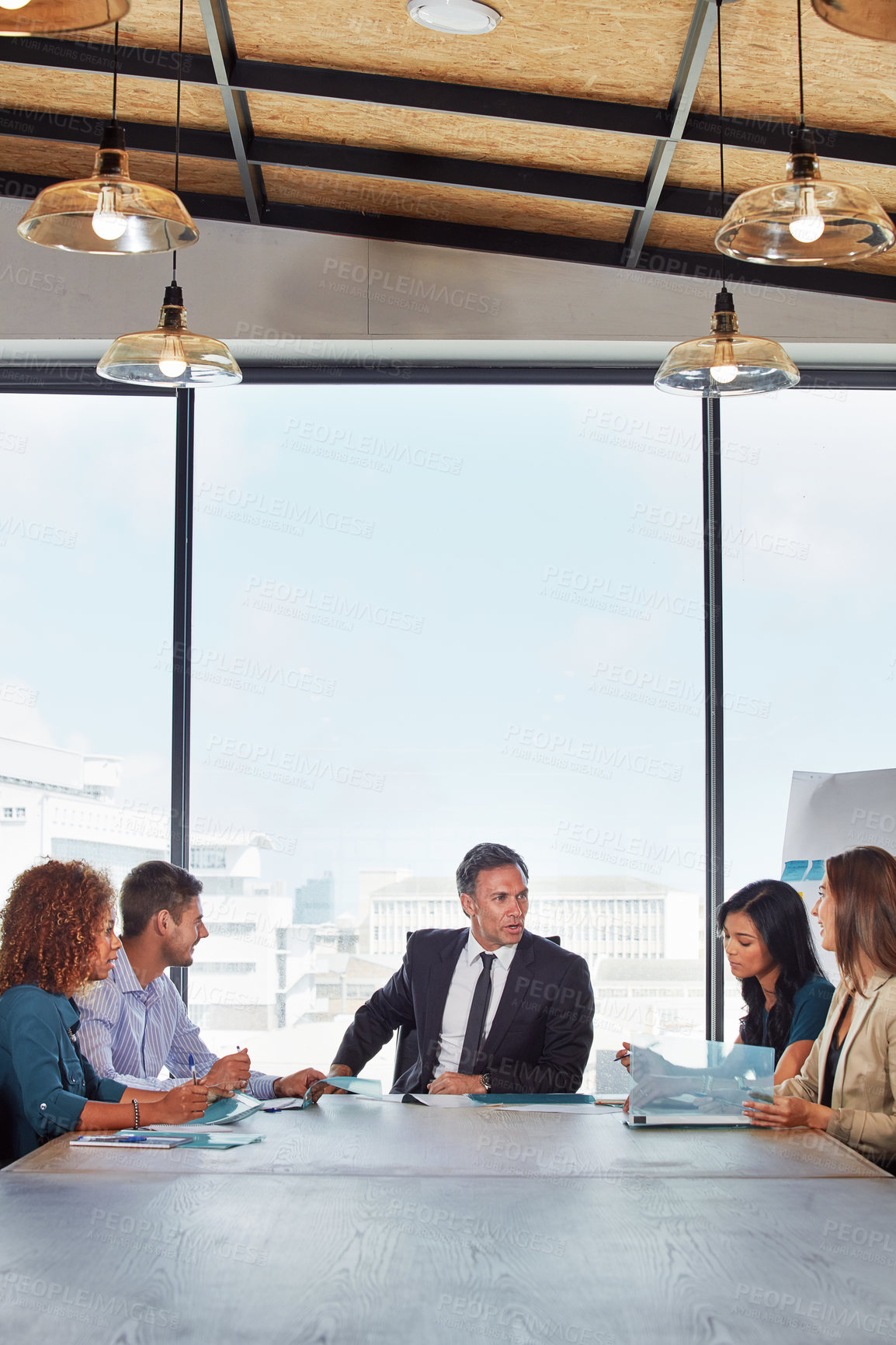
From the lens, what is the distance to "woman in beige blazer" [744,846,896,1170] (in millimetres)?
2762

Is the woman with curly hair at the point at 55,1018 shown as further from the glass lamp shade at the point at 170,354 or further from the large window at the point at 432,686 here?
the large window at the point at 432,686

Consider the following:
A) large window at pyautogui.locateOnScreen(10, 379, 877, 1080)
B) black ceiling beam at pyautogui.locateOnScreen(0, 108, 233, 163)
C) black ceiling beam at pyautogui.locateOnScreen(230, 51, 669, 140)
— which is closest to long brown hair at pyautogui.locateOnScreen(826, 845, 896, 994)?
large window at pyautogui.locateOnScreen(10, 379, 877, 1080)

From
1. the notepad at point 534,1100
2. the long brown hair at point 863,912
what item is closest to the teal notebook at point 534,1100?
the notepad at point 534,1100

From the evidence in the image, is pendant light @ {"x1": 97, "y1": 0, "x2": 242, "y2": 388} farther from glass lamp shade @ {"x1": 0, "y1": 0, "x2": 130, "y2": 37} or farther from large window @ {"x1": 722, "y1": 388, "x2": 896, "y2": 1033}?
large window @ {"x1": 722, "y1": 388, "x2": 896, "y2": 1033}

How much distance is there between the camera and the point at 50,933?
2861 mm

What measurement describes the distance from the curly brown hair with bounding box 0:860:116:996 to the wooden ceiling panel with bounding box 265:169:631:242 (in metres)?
3.10

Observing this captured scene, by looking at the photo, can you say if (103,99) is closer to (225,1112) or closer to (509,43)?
(509,43)

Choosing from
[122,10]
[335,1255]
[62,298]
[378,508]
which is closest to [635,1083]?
[335,1255]

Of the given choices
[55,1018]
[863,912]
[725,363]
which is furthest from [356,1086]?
[725,363]

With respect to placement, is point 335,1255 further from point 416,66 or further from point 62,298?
point 62,298

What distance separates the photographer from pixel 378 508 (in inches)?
207

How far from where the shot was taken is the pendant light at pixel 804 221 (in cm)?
248

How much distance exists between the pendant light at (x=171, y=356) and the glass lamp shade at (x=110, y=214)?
0.53 meters

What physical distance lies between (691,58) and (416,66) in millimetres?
935
